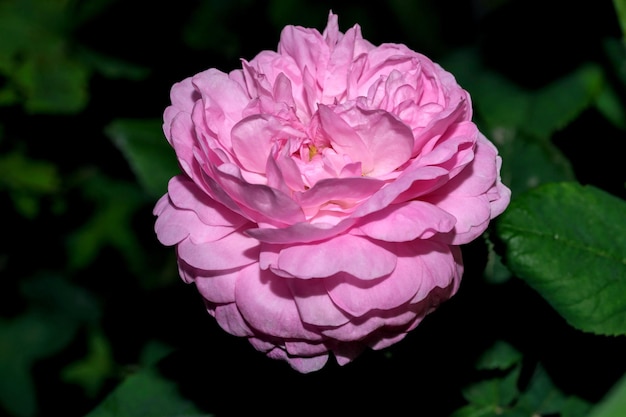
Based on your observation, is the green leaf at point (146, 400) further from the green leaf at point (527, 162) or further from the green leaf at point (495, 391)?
the green leaf at point (527, 162)

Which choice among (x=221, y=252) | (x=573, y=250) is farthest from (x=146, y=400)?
(x=573, y=250)

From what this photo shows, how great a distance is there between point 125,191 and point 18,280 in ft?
1.15

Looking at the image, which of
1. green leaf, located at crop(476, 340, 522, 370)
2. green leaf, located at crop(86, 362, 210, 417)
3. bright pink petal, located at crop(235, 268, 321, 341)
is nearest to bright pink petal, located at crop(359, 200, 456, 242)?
bright pink petal, located at crop(235, 268, 321, 341)

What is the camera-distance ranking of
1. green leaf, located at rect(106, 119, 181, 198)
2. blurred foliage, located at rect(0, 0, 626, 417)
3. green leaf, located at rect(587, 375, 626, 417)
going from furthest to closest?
green leaf, located at rect(106, 119, 181, 198)
blurred foliage, located at rect(0, 0, 626, 417)
green leaf, located at rect(587, 375, 626, 417)

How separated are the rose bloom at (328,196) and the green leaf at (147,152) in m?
0.34

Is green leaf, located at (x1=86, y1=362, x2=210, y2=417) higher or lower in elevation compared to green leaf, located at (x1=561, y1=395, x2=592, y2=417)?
lower

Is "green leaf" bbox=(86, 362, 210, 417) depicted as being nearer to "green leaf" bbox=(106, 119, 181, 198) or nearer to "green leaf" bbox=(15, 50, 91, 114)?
"green leaf" bbox=(106, 119, 181, 198)

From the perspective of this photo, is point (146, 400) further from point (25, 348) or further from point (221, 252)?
point (25, 348)

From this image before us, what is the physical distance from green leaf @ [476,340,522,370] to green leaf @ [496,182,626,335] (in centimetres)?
15

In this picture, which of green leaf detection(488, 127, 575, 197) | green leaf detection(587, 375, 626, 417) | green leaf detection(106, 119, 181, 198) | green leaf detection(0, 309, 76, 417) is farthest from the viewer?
green leaf detection(0, 309, 76, 417)

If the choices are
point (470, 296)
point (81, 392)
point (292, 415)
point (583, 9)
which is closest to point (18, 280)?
point (81, 392)

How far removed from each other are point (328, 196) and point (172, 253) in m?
1.00

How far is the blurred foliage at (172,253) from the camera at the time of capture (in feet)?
2.97

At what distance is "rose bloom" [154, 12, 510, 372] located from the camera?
668 mm
